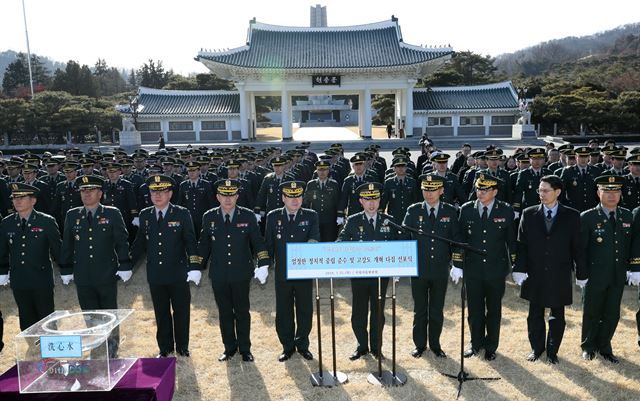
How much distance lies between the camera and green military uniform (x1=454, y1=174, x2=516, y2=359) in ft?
17.3

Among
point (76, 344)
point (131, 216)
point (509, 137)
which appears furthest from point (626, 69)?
point (76, 344)

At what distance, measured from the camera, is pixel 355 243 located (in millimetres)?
4512

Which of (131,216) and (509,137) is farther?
(509,137)

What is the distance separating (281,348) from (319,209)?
11.2ft

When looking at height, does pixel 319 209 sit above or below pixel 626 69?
below

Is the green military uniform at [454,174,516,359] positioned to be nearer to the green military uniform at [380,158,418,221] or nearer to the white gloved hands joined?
the white gloved hands joined

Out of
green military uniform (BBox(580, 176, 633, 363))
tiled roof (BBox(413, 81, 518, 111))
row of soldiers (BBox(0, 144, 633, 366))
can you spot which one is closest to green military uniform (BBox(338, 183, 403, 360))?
row of soldiers (BBox(0, 144, 633, 366))

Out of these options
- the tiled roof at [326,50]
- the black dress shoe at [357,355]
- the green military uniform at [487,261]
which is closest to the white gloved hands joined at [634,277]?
the green military uniform at [487,261]

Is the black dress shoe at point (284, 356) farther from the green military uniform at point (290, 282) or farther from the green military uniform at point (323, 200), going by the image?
the green military uniform at point (323, 200)

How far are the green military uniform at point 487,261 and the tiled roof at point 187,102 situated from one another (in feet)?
114

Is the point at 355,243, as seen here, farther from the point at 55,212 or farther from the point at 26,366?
the point at 55,212

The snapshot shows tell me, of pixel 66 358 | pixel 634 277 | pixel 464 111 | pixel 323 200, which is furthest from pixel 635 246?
pixel 464 111

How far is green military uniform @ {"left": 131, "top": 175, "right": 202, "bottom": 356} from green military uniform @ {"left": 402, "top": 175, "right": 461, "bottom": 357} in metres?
2.40

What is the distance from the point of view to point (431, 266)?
209 inches
